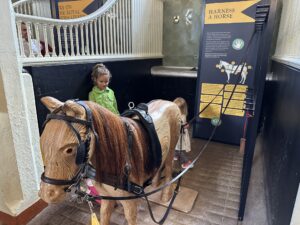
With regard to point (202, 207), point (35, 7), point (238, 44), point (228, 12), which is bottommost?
point (202, 207)

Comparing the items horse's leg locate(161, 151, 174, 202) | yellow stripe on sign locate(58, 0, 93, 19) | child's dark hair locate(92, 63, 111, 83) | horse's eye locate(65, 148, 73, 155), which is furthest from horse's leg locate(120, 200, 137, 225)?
yellow stripe on sign locate(58, 0, 93, 19)

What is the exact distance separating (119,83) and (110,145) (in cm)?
191

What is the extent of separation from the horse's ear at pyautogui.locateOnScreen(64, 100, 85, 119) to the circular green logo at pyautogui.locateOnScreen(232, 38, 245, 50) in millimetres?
2418

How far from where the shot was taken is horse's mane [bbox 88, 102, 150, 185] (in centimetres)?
84

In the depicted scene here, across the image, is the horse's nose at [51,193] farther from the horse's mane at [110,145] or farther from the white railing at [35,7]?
the white railing at [35,7]

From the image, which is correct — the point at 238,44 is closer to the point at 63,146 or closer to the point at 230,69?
the point at 230,69

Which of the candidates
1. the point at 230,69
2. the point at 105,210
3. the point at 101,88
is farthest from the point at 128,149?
the point at 230,69

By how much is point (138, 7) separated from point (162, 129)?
2.31 metres

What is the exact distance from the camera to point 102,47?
245cm

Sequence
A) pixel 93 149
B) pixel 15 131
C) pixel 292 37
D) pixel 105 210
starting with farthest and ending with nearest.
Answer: pixel 292 37 → pixel 15 131 → pixel 105 210 → pixel 93 149

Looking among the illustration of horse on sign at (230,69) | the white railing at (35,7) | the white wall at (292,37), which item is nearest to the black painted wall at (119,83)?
the illustration of horse on sign at (230,69)

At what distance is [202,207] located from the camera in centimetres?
171

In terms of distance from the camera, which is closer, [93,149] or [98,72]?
[93,149]

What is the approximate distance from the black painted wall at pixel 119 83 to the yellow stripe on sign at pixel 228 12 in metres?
1.07
